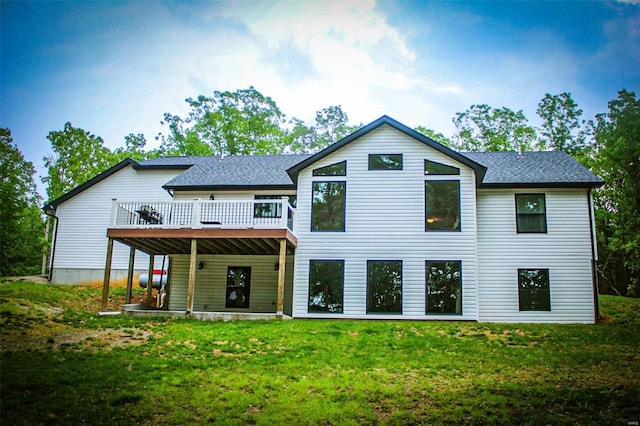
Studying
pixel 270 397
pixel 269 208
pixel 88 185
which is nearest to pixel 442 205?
pixel 269 208

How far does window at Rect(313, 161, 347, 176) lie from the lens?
17.5 meters

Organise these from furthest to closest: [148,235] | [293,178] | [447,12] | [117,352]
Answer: [293,178], [148,235], [447,12], [117,352]

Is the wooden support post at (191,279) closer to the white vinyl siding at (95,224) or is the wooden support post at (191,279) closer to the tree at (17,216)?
the white vinyl siding at (95,224)

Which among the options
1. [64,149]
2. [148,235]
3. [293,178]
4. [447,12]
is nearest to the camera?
[447,12]

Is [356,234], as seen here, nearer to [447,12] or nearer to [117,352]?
[447,12]

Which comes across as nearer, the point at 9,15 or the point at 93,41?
the point at 9,15

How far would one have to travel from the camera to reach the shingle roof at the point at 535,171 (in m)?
17.4

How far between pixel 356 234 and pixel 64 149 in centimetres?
2637

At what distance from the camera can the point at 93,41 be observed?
46.4 ft

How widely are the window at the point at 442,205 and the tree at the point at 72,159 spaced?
78.6 ft

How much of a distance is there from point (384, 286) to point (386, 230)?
1.83 meters

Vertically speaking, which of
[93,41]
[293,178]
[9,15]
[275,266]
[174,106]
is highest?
[174,106]

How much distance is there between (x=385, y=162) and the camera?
17.3 metres

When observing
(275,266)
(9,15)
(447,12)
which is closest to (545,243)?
(447,12)
